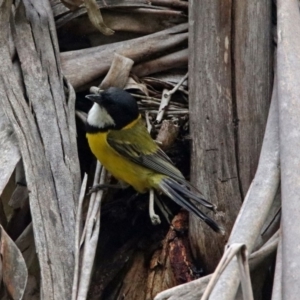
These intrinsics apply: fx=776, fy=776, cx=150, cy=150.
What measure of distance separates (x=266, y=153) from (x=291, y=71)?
351 mm

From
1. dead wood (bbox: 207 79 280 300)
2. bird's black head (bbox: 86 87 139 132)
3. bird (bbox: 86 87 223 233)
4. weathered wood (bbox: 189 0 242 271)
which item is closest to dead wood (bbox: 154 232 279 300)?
dead wood (bbox: 207 79 280 300)

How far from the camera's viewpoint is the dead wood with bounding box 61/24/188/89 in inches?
152

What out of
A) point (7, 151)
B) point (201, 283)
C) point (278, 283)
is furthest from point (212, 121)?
point (278, 283)

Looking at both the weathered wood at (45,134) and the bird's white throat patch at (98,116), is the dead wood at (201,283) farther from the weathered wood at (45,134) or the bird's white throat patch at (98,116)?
the bird's white throat patch at (98,116)

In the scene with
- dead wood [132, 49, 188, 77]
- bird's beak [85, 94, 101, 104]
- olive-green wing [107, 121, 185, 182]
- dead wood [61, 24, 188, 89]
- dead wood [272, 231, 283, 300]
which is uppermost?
dead wood [61, 24, 188, 89]

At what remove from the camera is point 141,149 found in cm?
405

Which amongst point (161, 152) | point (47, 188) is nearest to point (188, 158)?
point (161, 152)

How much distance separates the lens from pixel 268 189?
263cm

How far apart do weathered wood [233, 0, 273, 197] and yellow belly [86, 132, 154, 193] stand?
686 millimetres

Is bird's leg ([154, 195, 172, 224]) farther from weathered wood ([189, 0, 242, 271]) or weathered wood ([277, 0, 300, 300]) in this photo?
weathered wood ([277, 0, 300, 300])

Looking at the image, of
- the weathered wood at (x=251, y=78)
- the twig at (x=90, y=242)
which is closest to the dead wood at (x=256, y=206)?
the weathered wood at (x=251, y=78)

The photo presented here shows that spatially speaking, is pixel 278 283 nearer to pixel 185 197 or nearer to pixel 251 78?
pixel 185 197

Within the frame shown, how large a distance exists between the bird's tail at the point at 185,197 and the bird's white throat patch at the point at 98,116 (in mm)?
501

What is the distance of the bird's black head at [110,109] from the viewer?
391cm
